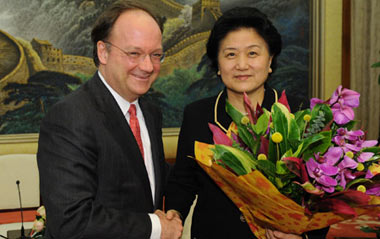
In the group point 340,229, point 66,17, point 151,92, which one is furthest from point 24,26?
point 340,229

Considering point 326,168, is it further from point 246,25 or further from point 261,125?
point 246,25

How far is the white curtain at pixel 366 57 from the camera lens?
4707mm

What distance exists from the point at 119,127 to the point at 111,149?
0.10 meters

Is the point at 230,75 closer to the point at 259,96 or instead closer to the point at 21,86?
the point at 259,96

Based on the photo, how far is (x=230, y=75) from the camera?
180 cm

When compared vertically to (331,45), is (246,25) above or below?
below

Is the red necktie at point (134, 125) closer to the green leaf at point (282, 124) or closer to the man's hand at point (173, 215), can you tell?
the man's hand at point (173, 215)

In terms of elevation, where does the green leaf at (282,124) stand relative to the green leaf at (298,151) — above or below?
above

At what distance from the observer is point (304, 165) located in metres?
1.11

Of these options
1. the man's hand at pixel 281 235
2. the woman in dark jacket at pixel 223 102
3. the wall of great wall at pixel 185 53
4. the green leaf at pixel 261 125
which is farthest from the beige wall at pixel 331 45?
the green leaf at pixel 261 125

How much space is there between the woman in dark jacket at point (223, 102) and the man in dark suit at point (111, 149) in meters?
0.18

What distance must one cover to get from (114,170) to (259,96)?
778 mm

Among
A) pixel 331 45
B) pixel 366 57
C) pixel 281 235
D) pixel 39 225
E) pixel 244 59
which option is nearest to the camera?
pixel 281 235

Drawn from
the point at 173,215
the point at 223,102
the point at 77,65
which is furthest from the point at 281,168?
the point at 77,65
